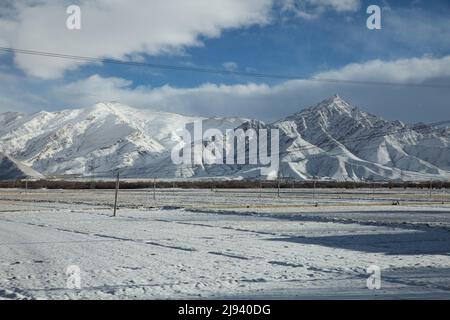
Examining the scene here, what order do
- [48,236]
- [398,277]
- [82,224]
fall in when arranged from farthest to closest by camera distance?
[82,224] → [48,236] → [398,277]

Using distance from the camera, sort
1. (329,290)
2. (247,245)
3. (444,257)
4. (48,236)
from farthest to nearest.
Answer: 1. (48,236)
2. (247,245)
3. (444,257)
4. (329,290)

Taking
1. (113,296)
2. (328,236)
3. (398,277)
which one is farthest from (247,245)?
(113,296)

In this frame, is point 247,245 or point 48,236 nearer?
point 247,245

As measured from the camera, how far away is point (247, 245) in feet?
57.0
